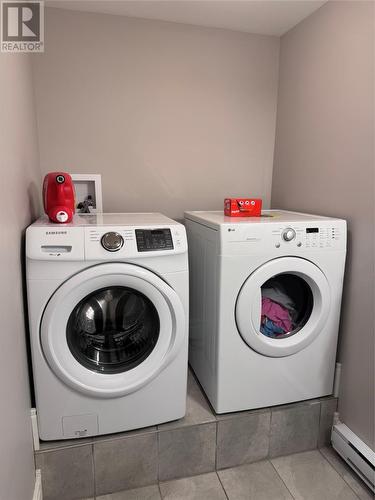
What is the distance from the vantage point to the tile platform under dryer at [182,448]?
1.40m

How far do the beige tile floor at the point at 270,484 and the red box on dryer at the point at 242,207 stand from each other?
1160mm

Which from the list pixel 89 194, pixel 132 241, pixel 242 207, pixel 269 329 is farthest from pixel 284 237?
pixel 89 194

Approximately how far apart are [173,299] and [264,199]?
125 centimetres

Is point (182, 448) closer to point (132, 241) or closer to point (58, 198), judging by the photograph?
point (132, 241)

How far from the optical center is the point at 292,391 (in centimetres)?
163

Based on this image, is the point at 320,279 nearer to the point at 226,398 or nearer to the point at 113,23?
the point at 226,398

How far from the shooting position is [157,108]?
2066 millimetres

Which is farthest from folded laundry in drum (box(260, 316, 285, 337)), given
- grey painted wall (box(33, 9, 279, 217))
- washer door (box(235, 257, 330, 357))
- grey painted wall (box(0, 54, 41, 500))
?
grey painted wall (box(0, 54, 41, 500))

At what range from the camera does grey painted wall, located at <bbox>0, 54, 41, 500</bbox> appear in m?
0.97

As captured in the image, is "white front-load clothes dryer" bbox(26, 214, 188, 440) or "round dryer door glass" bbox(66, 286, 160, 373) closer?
"white front-load clothes dryer" bbox(26, 214, 188, 440)

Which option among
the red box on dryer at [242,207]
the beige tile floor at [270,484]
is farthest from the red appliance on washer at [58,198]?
the beige tile floor at [270,484]

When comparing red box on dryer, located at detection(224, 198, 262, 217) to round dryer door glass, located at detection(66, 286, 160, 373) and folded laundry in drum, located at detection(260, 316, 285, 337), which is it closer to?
folded laundry in drum, located at detection(260, 316, 285, 337)

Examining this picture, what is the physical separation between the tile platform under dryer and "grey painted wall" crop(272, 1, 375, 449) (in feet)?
0.76

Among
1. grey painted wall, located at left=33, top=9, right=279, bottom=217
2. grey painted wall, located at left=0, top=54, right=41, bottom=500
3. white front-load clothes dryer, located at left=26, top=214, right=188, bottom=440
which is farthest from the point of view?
grey painted wall, located at left=33, top=9, right=279, bottom=217
